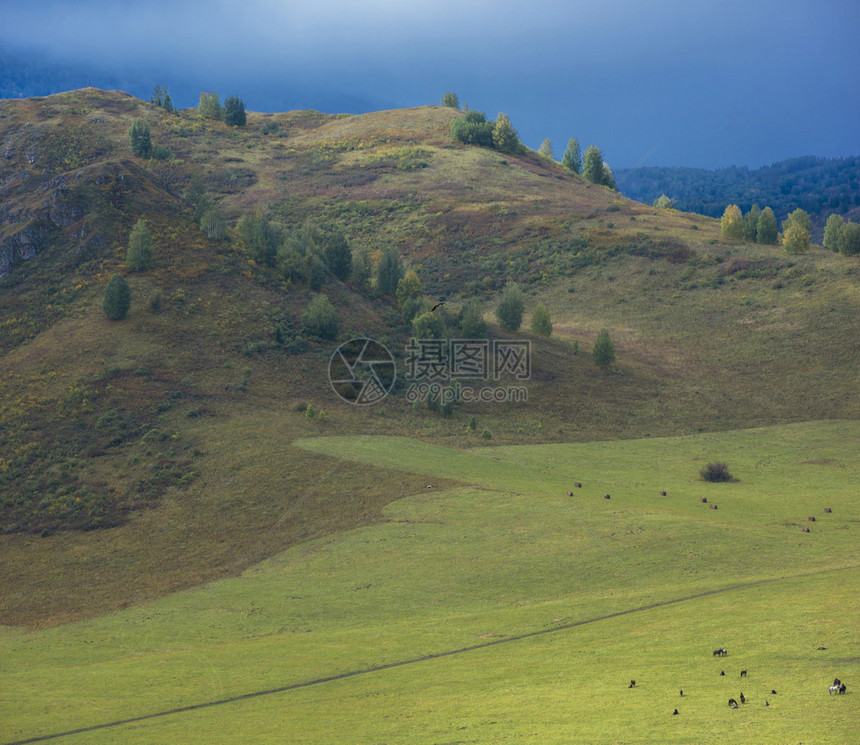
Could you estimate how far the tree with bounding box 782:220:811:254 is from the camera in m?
107

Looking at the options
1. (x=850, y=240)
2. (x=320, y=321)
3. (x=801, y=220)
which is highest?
(x=801, y=220)

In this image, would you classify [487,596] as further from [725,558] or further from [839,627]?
[839,627]

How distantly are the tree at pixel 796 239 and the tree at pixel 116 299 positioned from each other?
8970 centimetres

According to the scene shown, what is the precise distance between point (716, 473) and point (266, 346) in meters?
41.7

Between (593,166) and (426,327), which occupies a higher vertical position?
(593,166)

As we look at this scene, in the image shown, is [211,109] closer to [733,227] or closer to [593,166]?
[593,166]

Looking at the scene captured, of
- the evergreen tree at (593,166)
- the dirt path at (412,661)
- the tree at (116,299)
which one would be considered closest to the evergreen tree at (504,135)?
the evergreen tree at (593,166)

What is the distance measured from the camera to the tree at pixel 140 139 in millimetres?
132750

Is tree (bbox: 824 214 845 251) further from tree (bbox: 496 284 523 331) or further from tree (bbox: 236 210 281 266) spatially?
tree (bbox: 236 210 281 266)

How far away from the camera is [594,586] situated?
30.9 metres

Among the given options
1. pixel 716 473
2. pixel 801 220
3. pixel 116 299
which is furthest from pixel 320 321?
pixel 801 220

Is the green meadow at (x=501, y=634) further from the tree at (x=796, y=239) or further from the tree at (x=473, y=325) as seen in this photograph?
the tree at (x=796, y=239)

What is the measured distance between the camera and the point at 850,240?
331ft

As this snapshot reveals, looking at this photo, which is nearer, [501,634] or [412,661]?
[412,661]
